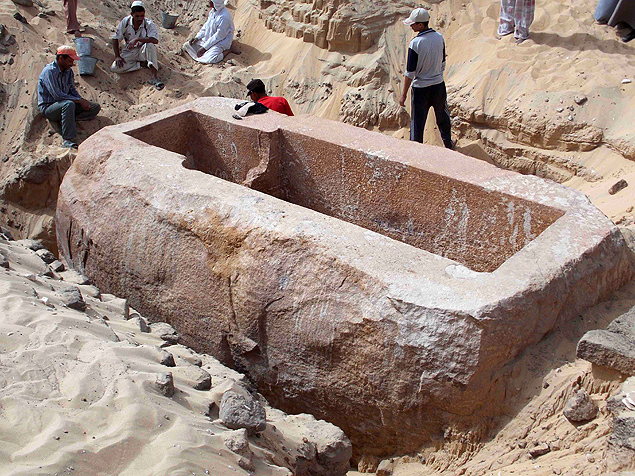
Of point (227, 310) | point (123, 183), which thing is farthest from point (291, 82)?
point (227, 310)

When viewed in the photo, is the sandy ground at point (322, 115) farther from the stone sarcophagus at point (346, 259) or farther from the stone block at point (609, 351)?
the stone sarcophagus at point (346, 259)

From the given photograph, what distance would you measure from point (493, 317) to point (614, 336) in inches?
20.2

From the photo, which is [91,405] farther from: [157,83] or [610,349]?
[157,83]

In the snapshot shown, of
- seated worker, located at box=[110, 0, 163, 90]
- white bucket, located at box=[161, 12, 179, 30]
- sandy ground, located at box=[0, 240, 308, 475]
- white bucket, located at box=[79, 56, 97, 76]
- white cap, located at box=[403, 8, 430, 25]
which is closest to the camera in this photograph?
sandy ground, located at box=[0, 240, 308, 475]

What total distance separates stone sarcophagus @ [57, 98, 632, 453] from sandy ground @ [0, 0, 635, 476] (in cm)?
23

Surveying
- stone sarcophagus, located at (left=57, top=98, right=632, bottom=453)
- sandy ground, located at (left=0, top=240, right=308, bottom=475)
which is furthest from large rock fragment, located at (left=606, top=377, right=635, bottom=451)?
sandy ground, located at (left=0, top=240, right=308, bottom=475)

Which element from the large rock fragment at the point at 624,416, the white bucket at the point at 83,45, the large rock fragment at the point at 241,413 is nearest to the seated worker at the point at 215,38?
the white bucket at the point at 83,45

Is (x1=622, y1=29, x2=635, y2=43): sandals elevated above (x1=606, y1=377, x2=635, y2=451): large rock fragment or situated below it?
above

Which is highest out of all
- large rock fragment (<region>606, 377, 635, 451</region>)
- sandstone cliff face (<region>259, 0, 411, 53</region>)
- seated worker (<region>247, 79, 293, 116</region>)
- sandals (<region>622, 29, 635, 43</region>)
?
sandals (<region>622, 29, 635, 43</region>)

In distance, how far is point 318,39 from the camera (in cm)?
776

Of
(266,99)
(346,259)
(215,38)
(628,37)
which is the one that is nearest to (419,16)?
(266,99)

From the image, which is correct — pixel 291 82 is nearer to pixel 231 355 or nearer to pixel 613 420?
pixel 231 355

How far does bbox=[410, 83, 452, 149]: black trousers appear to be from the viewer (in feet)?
18.0

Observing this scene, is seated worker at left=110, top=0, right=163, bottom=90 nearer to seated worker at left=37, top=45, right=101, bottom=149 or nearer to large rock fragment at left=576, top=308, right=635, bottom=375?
seated worker at left=37, top=45, right=101, bottom=149
